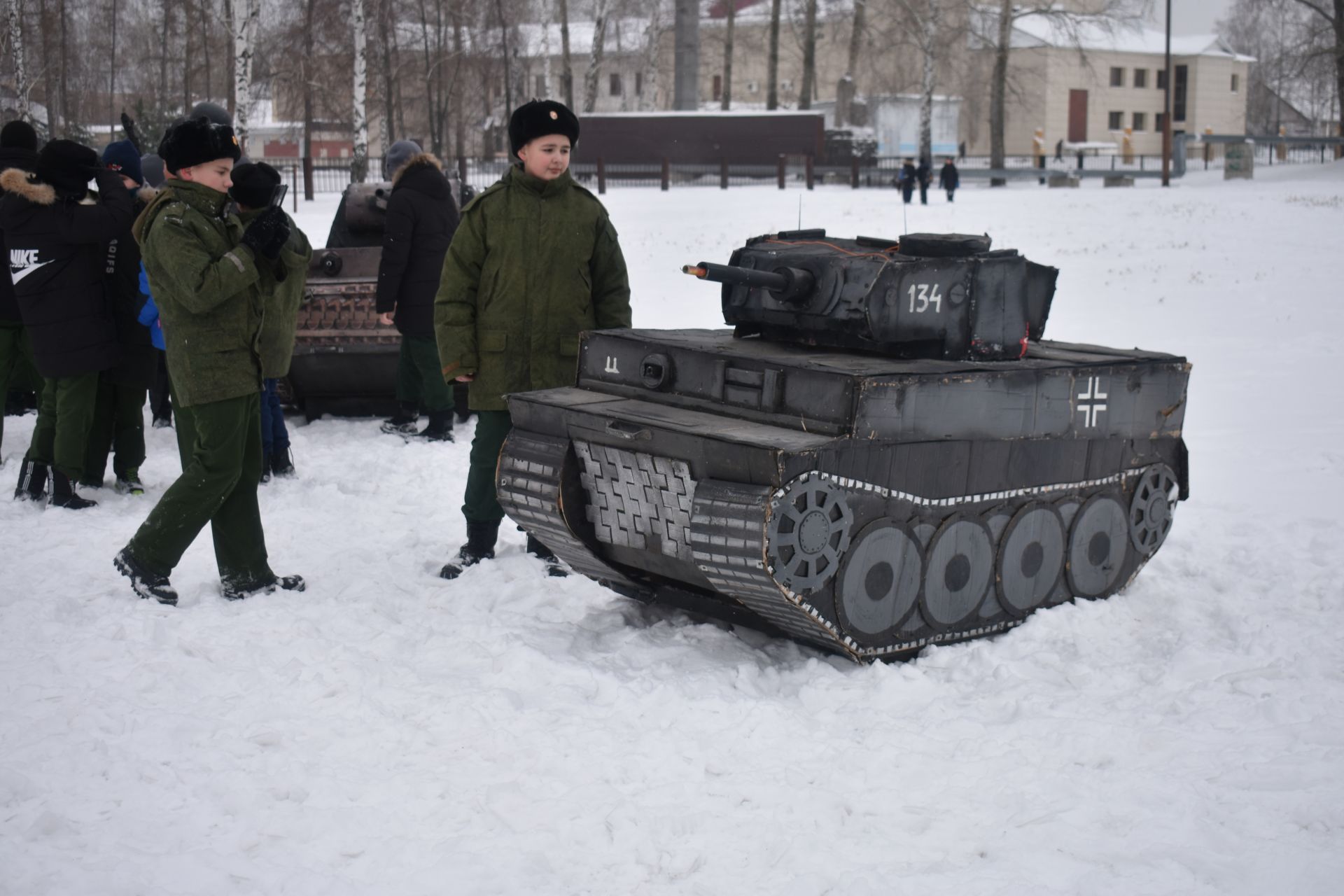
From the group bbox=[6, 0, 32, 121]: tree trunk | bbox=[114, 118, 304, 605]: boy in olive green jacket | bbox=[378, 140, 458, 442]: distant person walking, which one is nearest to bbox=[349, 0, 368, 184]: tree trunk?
bbox=[6, 0, 32, 121]: tree trunk

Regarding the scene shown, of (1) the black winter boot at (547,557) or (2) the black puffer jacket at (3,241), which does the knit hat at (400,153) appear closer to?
(2) the black puffer jacket at (3,241)

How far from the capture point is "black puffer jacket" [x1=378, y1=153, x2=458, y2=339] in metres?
8.70

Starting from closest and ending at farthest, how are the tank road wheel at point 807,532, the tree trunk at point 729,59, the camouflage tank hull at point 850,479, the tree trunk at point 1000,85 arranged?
the tank road wheel at point 807,532 < the camouflage tank hull at point 850,479 < the tree trunk at point 1000,85 < the tree trunk at point 729,59

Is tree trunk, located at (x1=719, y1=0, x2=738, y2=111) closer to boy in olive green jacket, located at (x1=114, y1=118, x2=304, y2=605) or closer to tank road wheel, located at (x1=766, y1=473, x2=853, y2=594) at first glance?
boy in olive green jacket, located at (x1=114, y1=118, x2=304, y2=605)

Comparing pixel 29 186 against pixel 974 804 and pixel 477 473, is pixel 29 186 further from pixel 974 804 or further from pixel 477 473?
Result: pixel 974 804

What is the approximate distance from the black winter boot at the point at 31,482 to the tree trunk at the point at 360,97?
62.4 ft

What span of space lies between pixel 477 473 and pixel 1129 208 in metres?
19.7

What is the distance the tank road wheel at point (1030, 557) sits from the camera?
224 inches

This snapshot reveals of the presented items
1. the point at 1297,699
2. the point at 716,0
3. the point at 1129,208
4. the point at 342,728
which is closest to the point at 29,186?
the point at 342,728

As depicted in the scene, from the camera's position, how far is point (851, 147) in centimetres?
3144

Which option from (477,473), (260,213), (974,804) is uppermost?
(260,213)

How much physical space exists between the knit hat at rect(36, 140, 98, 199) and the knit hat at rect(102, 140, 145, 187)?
0.75 m

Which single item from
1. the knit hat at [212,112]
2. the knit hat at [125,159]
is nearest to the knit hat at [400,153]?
the knit hat at [212,112]

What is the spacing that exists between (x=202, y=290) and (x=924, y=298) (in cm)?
272
